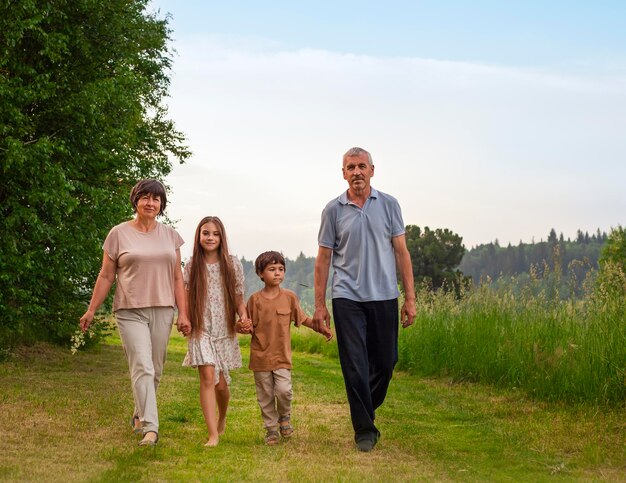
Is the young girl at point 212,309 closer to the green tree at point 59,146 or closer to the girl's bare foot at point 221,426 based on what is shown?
the girl's bare foot at point 221,426

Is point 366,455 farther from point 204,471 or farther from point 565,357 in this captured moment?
point 565,357

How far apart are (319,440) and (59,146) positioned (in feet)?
29.0

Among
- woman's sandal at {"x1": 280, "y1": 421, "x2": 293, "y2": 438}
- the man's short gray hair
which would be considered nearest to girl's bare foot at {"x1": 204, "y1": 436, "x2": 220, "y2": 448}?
woman's sandal at {"x1": 280, "y1": 421, "x2": 293, "y2": 438}

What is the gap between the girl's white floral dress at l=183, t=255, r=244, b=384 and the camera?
750 centimetres

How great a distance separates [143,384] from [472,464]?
280 centimetres

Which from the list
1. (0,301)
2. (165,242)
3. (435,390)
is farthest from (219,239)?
(0,301)

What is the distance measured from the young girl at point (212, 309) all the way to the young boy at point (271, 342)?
172 mm

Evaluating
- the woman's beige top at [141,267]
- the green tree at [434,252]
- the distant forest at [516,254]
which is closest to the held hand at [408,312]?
the woman's beige top at [141,267]

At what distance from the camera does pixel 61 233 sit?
15.3m

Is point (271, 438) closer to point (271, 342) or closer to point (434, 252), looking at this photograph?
point (271, 342)

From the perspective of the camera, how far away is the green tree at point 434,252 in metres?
71.8

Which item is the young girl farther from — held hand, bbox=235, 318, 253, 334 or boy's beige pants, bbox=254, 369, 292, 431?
boy's beige pants, bbox=254, 369, 292, 431

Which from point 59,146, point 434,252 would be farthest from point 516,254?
point 59,146

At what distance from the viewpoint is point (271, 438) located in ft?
24.9
